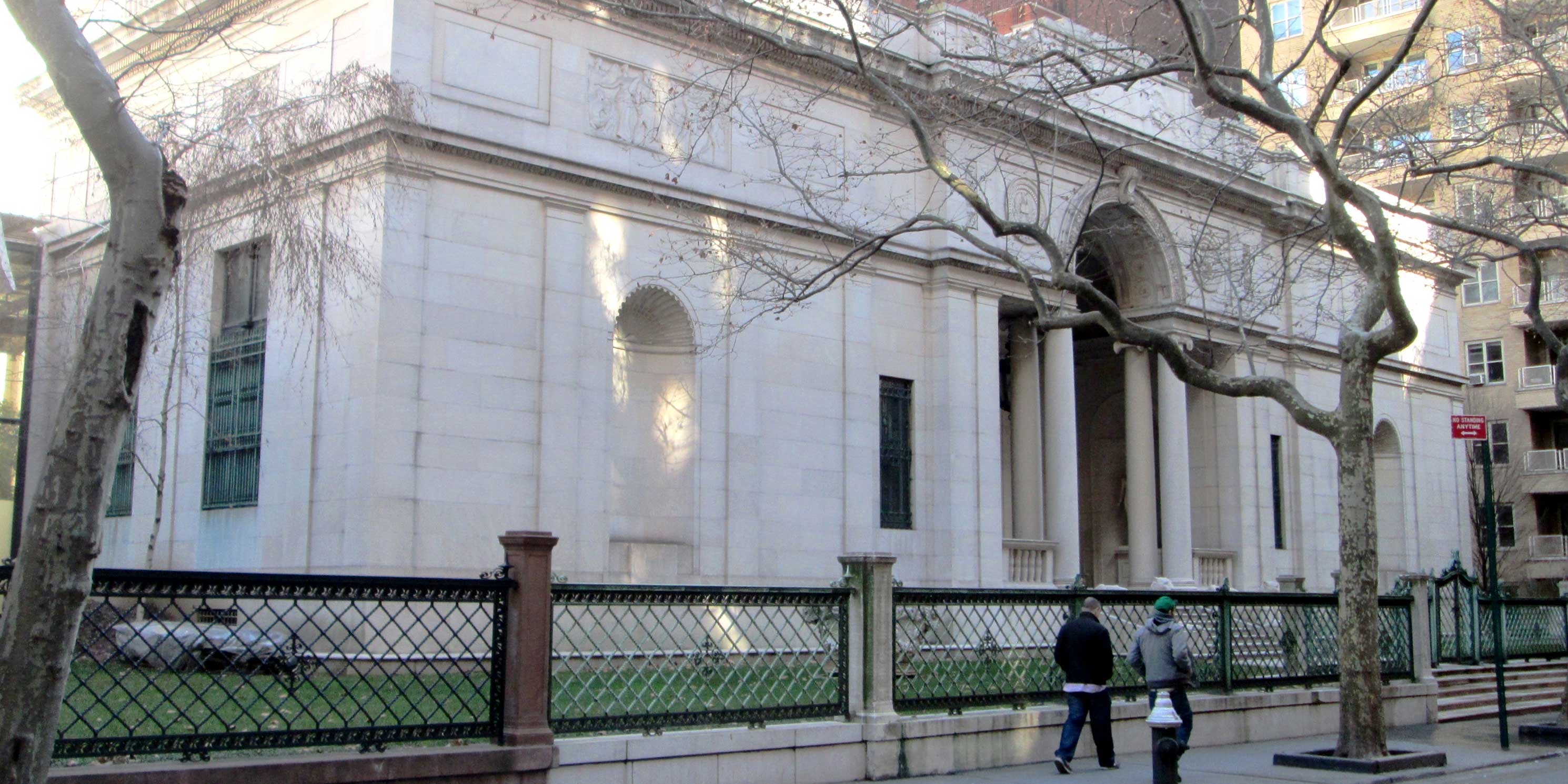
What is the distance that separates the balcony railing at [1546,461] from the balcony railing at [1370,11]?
660 inches

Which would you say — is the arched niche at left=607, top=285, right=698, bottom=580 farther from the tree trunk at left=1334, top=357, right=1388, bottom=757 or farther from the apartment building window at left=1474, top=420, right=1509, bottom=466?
the apartment building window at left=1474, top=420, right=1509, bottom=466

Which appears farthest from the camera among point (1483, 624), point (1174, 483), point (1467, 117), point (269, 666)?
point (1174, 483)

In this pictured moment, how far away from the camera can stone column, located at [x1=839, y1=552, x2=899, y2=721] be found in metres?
12.9

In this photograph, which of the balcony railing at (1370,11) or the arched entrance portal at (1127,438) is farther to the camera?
the balcony railing at (1370,11)

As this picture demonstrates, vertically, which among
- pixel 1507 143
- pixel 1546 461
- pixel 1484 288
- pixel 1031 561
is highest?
pixel 1484 288

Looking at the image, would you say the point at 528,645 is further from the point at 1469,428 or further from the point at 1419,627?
the point at 1419,627

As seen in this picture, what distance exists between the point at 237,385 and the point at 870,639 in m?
12.0

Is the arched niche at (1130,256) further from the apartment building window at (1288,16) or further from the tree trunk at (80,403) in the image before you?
the tree trunk at (80,403)

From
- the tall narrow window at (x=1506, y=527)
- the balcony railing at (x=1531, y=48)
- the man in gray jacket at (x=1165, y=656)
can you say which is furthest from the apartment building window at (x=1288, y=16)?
the man in gray jacket at (x=1165, y=656)

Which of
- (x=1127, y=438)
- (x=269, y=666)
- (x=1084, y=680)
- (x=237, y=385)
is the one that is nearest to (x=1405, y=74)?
(x=1084, y=680)

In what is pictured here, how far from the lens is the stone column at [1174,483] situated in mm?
28688

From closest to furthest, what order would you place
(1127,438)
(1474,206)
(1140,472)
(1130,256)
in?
(1474,206) → (1140,472) → (1130,256) → (1127,438)

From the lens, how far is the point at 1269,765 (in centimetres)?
1495

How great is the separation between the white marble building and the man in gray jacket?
17.9ft
